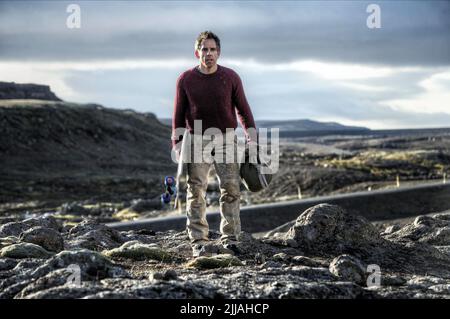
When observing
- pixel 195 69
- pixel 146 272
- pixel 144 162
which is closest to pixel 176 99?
pixel 195 69

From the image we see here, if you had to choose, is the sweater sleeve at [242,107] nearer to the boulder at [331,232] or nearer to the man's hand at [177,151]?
the man's hand at [177,151]

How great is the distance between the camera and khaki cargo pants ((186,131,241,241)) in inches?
329

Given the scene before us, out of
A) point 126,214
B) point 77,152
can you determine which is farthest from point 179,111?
point 77,152

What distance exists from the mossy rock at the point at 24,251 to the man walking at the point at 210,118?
4.78ft

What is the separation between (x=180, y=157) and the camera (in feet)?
27.5

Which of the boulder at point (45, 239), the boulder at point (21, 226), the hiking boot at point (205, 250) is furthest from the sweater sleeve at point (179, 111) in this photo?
the boulder at point (21, 226)

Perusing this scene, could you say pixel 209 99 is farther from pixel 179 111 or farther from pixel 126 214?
pixel 126 214

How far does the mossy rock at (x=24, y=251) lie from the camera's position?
25.3 feet

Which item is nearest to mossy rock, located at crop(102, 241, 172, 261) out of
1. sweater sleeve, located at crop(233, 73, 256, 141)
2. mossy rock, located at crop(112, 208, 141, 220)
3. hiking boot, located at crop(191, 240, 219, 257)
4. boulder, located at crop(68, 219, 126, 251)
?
hiking boot, located at crop(191, 240, 219, 257)

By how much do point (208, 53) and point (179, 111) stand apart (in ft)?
2.23

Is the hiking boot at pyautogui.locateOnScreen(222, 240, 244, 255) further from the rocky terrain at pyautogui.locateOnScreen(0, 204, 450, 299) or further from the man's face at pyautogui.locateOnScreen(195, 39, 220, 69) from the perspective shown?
the man's face at pyautogui.locateOnScreen(195, 39, 220, 69)

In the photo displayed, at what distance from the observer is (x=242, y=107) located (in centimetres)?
847
